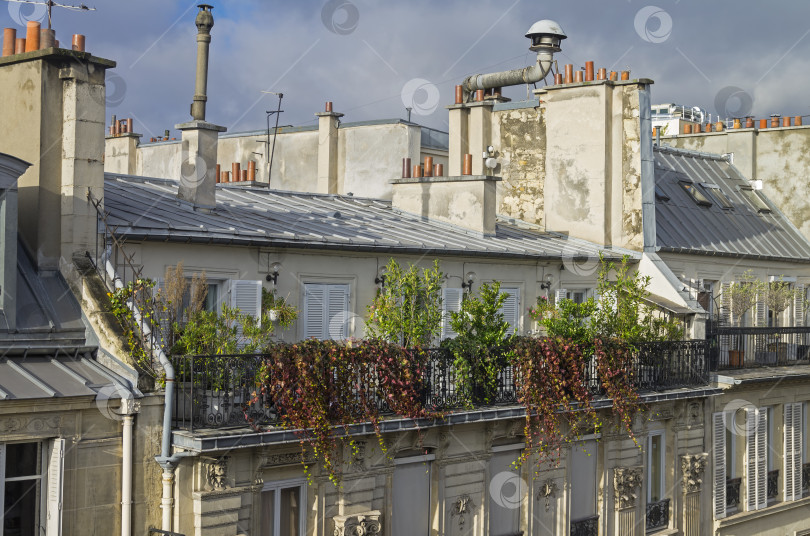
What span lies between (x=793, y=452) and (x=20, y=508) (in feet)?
61.8

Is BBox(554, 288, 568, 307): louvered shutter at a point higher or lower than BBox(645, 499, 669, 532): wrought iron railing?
higher

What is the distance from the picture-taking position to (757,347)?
24844 millimetres

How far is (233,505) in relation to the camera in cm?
1447

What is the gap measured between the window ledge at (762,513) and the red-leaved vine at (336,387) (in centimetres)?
1037

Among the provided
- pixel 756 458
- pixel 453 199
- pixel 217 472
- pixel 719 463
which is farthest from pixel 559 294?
pixel 217 472

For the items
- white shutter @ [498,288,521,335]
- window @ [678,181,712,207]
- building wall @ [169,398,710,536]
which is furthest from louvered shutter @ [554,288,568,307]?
window @ [678,181,712,207]

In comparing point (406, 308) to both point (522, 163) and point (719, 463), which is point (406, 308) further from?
point (719, 463)

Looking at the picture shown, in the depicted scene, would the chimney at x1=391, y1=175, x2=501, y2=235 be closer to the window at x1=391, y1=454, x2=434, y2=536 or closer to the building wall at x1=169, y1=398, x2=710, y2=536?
the building wall at x1=169, y1=398, x2=710, y2=536

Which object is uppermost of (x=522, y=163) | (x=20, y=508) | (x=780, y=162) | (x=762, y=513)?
(x=780, y=162)

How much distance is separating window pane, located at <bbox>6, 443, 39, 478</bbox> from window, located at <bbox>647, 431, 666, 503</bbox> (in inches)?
509

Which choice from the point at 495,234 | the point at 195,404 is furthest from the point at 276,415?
the point at 495,234

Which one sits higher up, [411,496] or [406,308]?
[406,308]

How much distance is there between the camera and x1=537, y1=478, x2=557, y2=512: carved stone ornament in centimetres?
1953

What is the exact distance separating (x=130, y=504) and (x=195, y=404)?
1.41 metres
